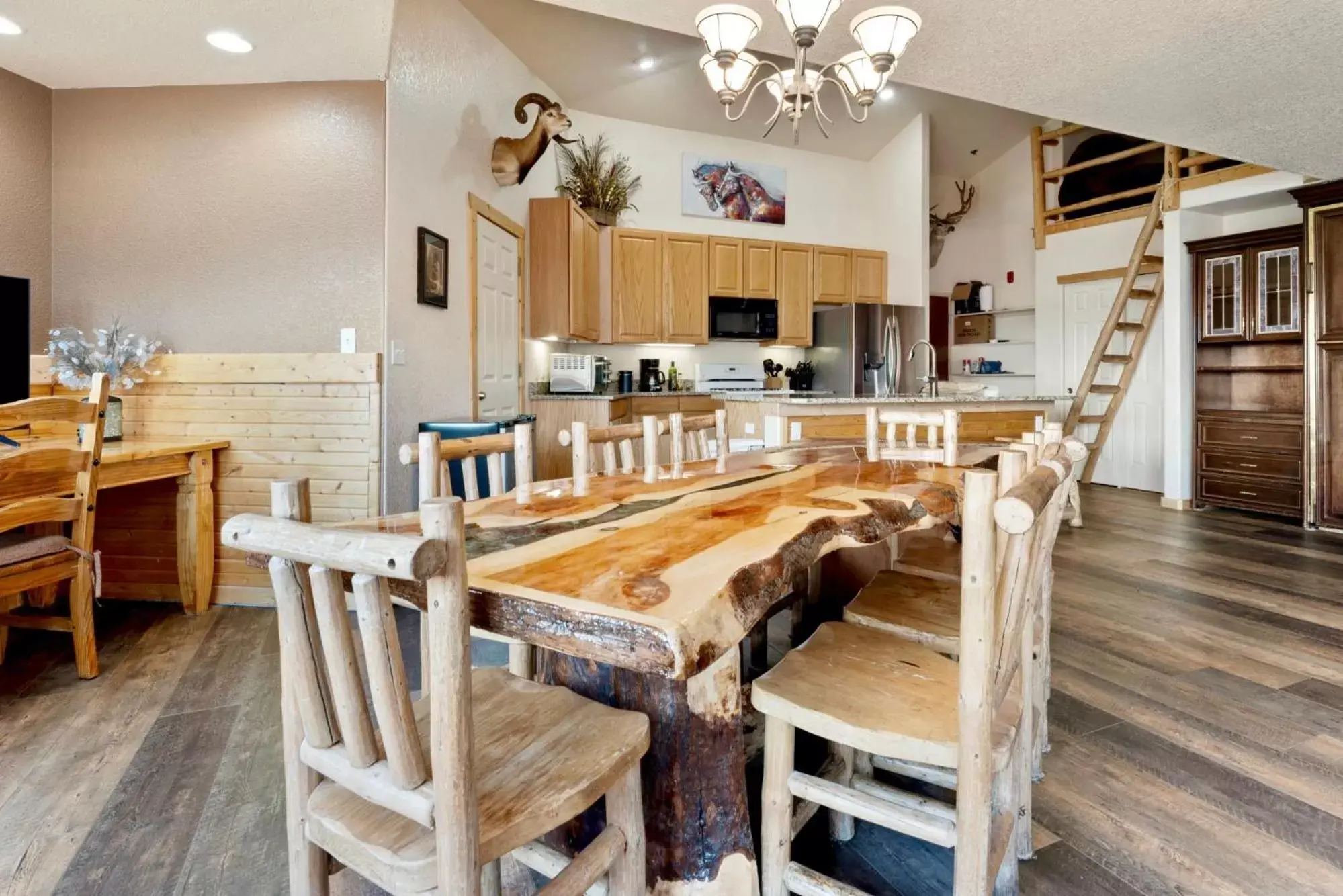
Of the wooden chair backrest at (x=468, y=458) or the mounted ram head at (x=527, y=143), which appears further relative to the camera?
the mounted ram head at (x=527, y=143)

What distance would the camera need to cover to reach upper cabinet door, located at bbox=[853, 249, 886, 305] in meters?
6.63

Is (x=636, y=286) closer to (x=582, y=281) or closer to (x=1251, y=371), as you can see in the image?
(x=582, y=281)

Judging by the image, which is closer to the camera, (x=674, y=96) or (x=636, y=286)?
(x=674, y=96)

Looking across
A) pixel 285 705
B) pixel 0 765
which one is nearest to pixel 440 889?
pixel 285 705

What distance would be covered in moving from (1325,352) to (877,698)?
5.38 meters

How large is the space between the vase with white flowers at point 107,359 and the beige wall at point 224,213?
0.12 m

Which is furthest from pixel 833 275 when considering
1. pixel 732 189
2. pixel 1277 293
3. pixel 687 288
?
pixel 1277 293

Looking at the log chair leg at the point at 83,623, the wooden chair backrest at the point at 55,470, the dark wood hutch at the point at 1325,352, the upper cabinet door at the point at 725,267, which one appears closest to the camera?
the wooden chair backrest at the point at 55,470

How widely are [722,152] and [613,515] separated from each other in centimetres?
577

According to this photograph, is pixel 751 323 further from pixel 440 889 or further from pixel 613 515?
pixel 440 889

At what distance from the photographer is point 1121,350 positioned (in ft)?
21.3

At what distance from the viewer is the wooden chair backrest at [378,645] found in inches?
27.2

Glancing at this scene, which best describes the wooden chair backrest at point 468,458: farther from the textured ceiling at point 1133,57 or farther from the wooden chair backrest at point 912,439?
the textured ceiling at point 1133,57

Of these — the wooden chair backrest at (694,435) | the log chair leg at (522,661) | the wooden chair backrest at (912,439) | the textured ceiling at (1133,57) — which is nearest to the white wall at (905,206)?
the textured ceiling at (1133,57)
